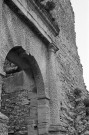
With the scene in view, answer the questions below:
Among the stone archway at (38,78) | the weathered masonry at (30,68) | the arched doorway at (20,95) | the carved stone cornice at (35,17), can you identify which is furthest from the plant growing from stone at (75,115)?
the carved stone cornice at (35,17)

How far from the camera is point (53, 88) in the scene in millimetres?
6809

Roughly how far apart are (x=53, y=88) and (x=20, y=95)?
137cm

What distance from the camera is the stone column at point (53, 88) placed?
6547 mm

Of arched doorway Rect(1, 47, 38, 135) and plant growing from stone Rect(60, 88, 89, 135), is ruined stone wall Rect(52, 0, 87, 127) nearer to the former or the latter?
plant growing from stone Rect(60, 88, 89, 135)

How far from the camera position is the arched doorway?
6.47 metres

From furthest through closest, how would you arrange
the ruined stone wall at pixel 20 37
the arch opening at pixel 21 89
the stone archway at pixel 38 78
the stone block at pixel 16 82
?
the stone block at pixel 16 82 → the arch opening at pixel 21 89 → the stone archway at pixel 38 78 → the ruined stone wall at pixel 20 37

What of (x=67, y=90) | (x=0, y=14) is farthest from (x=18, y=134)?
(x=0, y=14)

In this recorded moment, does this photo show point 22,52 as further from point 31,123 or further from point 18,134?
point 18,134

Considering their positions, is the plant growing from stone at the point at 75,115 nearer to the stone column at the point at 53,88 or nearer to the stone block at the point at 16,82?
the stone column at the point at 53,88

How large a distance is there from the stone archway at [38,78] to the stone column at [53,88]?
18 centimetres

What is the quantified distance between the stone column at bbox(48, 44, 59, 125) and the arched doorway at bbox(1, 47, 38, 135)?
45cm

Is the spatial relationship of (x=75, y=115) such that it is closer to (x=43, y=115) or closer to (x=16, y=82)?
(x=16, y=82)

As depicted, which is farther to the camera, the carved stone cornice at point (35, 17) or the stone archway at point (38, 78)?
the stone archway at point (38, 78)

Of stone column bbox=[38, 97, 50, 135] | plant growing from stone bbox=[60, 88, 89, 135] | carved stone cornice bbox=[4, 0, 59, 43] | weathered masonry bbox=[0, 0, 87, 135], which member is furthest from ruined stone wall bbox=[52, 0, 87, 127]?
stone column bbox=[38, 97, 50, 135]
